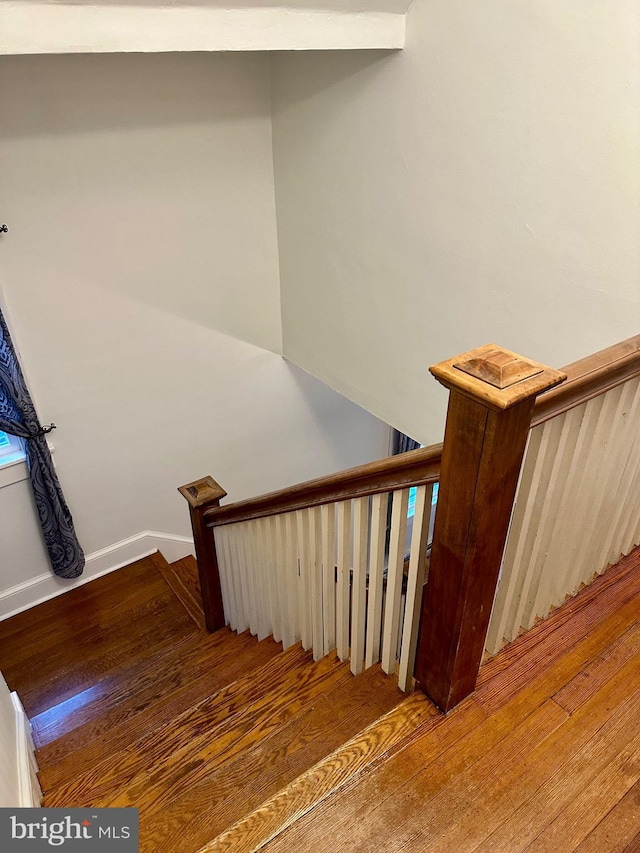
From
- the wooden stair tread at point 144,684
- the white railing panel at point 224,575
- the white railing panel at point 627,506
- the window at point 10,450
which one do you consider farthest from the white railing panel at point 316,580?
the window at point 10,450

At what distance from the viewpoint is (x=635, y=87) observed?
1668mm

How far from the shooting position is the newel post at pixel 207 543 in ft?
8.39

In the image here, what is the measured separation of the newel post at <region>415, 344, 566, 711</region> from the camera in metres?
1.01

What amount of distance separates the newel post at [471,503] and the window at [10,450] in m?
2.67

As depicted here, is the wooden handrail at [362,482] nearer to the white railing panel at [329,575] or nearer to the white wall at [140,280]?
the white railing panel at [329,575]

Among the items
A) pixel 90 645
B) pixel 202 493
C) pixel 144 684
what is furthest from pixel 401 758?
pixel 90 645

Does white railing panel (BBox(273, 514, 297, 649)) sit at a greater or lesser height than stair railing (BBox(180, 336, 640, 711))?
lesser

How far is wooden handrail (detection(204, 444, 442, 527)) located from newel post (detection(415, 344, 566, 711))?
0.06 metres

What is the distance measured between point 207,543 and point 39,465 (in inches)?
47.0

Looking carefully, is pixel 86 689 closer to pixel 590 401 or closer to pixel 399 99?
pixel 590 401

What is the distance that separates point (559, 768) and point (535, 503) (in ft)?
2.05

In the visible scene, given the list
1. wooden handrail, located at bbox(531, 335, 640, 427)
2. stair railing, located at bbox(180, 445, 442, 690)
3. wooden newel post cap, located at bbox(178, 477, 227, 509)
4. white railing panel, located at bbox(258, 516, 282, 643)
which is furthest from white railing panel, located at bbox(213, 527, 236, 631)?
wooden handrail, located at bbox(531, 335, 640, 427)

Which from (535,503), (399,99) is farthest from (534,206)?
(535,503)

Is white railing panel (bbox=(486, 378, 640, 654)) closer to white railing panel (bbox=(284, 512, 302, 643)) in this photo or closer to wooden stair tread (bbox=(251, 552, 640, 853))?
wooden stair tread (bbox=(251, 552, 640, 853))
